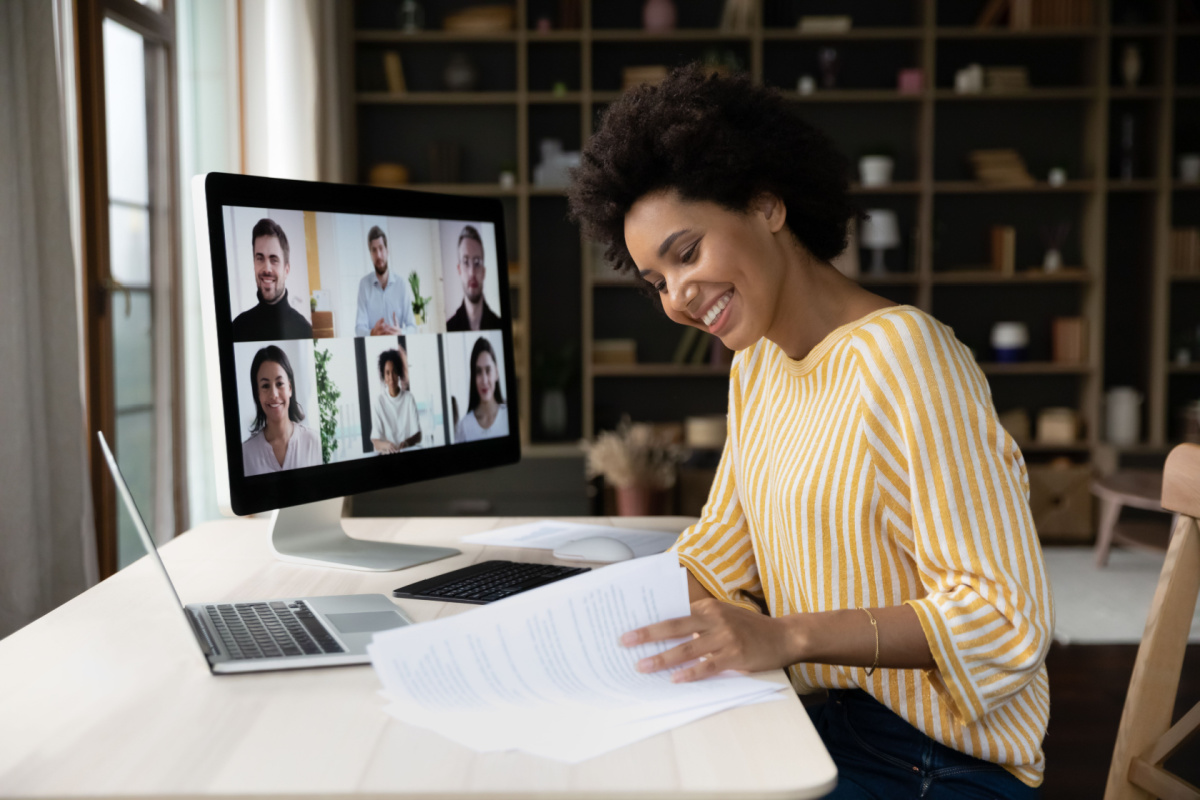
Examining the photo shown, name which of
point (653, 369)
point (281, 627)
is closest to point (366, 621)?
point (281, 627)

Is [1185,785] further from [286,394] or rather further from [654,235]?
[286,394]

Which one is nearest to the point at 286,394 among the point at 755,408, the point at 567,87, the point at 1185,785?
the point at 755,408

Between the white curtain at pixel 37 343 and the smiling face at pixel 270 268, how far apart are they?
1202 millimetres

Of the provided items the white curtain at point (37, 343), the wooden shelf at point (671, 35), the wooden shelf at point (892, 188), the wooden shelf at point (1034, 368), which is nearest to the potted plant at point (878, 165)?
the wooden shelf at point (892, 188)

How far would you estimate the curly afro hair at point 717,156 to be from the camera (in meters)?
1.07

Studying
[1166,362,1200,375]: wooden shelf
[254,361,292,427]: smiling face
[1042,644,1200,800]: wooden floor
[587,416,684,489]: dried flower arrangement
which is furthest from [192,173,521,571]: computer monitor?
[1166,362,1200,375]: wooden shelf

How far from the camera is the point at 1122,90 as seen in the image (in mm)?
4578

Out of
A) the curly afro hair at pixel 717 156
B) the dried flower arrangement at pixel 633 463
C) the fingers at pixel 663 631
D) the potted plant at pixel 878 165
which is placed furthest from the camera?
the potted plant at pixel 878 165

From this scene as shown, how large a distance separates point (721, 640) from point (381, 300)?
2.28ft

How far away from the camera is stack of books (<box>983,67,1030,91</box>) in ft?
15.1

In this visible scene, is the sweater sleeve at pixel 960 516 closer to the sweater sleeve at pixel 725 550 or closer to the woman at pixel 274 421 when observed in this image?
the sweater sleeve at pixel 725 550

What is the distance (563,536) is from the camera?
1.50 metres

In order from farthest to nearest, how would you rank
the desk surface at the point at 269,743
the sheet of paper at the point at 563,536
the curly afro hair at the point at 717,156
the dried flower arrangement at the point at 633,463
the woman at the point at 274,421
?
the dried flower arrangement at the point at 633,463 → the sheet of paper at the point at 563,536 → the woman at the point at 274,421 → the curly afro hair at the point at 717,156 → the desk surface at the point at 269,743

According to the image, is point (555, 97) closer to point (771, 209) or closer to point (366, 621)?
point (771, 209)
